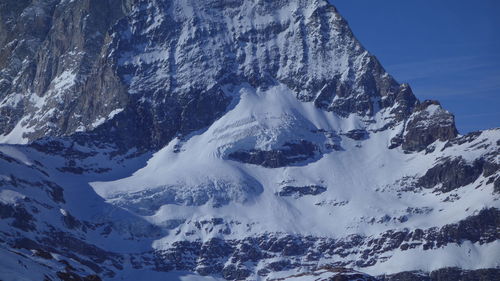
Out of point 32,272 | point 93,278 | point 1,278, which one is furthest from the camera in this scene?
point 93,278

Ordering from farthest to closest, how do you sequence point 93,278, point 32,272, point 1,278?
point 93,278
point 32,272
point 1,278

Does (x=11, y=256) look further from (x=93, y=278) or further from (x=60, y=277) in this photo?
(x=93, y=278)

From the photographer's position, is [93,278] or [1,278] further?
[93,278]

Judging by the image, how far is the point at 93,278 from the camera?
571ft

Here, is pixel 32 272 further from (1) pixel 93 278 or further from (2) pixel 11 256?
(1) pixel 93 278

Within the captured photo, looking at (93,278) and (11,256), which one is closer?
(11,256)

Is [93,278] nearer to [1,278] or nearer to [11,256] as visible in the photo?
[11,256]

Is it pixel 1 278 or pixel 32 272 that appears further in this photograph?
pixel 32 272

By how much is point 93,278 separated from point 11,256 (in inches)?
805

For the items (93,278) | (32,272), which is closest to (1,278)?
(32,272)

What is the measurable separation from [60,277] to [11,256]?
8859mm

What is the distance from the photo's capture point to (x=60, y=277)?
532 feet

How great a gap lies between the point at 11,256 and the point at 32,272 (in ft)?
12.3

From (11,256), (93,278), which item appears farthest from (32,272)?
(93,278)
